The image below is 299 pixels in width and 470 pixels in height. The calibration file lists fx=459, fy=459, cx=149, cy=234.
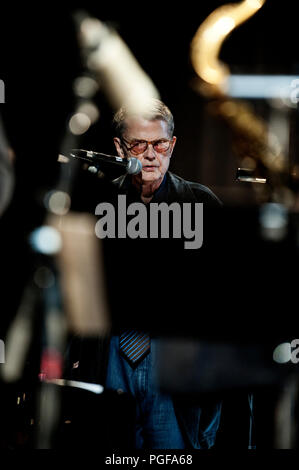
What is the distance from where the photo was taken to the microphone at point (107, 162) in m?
1.01

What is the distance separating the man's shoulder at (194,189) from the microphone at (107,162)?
88 millimetres

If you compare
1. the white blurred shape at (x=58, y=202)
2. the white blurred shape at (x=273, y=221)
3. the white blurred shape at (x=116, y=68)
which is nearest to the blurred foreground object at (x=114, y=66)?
the white blurred shape at (x=116, y=68)

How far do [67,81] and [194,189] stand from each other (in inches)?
15.8

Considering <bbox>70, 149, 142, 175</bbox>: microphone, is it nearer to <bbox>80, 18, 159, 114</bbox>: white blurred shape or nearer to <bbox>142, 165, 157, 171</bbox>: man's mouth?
<bbox>142, 165, 157, 171</bbox>: man's mouth

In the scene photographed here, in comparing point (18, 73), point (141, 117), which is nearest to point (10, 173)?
point (18, 73)

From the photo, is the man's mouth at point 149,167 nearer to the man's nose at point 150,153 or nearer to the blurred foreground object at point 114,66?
the man's nose at point 150,153

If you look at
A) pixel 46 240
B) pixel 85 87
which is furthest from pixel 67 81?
pixel 46 240

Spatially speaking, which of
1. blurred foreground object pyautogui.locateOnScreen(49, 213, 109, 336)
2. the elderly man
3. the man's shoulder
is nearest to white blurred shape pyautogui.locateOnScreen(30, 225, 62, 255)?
blurred foreground object pyautogui.locateOnScreen(49, 213, 109, 336)

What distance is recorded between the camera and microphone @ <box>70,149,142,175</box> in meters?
1.01

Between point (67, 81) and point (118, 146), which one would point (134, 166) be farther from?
point (67, 81)

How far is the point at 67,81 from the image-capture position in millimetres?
1096

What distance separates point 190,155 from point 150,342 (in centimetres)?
44

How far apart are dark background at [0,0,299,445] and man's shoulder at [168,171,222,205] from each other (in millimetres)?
21
